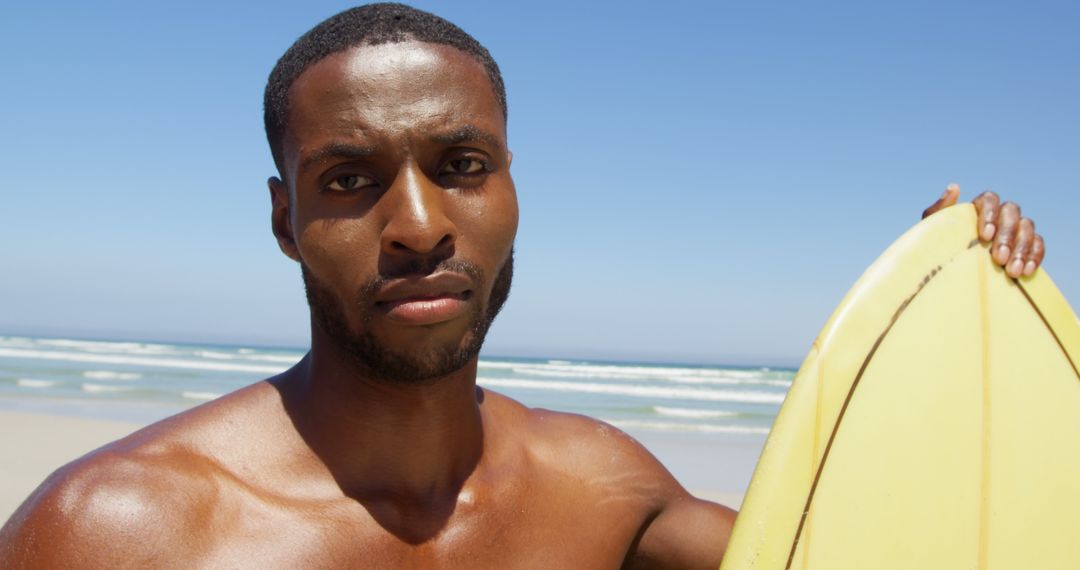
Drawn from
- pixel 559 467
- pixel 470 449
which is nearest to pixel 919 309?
pixel 559 467

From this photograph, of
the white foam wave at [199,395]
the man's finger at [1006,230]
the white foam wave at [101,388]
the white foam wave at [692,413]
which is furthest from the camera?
the white foam wave at [101,388]

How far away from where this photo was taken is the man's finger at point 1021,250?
1916mm

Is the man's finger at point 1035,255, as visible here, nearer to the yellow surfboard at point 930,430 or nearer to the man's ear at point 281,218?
the yellow surfboard at point 930,430

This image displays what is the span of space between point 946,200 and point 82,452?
7.89m

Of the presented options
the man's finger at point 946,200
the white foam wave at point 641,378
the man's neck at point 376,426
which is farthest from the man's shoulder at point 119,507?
the white foam wave at point 641,378

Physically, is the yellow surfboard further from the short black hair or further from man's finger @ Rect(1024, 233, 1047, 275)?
the short black hair

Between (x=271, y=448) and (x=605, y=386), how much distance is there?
16894mm

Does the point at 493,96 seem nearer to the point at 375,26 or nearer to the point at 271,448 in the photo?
the point at 375,26

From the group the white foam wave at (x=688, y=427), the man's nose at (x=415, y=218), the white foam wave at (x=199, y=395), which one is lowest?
the white foam wave at (x=199, y=395)

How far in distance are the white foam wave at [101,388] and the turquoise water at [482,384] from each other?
2 centimetres

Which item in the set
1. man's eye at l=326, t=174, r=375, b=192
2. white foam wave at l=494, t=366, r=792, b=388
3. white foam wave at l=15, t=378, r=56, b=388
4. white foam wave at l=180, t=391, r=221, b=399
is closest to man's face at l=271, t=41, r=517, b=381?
man's eye at l=326, t=174, r=375, b=192

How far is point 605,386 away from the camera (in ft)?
60.2

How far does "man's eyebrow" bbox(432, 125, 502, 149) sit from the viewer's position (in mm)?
1581

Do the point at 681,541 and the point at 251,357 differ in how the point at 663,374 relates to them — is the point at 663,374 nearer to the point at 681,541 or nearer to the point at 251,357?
the point at 251,357
